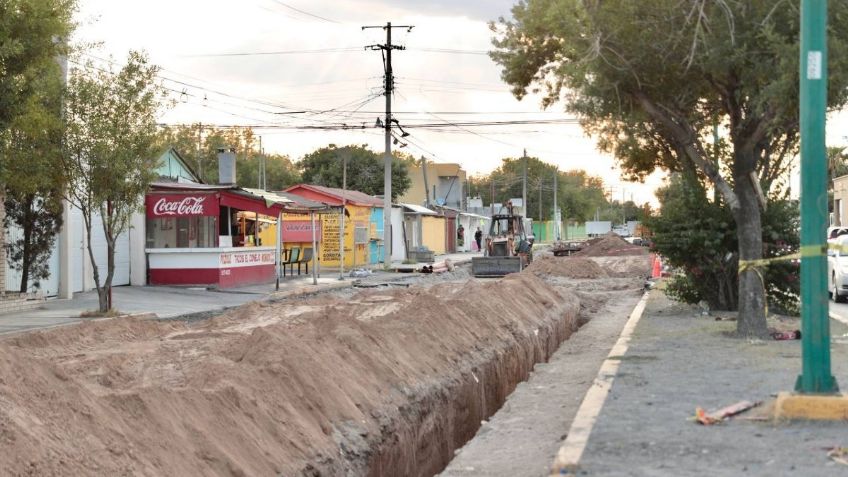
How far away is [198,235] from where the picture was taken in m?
28.3

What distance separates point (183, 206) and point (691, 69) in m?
17.3

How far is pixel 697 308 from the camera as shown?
18.3 m

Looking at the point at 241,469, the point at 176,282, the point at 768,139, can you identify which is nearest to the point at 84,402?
the point at 241,469

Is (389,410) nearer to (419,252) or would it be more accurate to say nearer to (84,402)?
(84,402)

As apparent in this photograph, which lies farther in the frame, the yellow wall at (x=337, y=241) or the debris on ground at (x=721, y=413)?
the yellow wall at (x=337, y=241)

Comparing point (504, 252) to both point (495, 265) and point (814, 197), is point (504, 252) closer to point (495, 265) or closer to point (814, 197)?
point (495, 265)

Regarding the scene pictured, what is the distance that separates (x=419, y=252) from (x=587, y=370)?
3385 cm

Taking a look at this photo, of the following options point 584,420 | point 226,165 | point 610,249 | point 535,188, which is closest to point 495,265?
point 226,165

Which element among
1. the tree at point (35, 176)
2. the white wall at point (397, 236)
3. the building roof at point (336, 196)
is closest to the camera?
the tree at point (35, 176)

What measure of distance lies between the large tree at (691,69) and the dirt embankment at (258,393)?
3805 millimetres

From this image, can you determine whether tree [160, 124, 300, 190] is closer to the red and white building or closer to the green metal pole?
the red and white building

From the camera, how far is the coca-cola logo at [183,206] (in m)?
27.0

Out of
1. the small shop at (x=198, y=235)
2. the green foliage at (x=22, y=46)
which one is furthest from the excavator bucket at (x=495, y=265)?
the green foliage at (x=22, y=46)

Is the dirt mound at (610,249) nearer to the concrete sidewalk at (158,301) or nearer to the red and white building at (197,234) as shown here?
the concrete sidewalk at (158,301)
